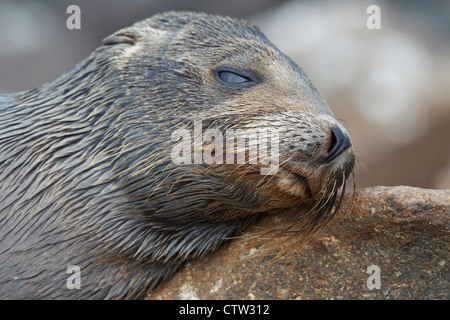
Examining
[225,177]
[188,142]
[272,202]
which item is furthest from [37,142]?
[272,202]

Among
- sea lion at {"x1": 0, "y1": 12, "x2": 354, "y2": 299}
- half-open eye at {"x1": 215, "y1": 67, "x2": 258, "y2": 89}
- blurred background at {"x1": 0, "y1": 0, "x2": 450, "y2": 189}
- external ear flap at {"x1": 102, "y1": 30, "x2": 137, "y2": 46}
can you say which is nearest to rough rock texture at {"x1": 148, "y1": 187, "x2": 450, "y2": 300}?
sea lion at {"x1": 0, "y1": 12, "x2": 354, "y2": 299}

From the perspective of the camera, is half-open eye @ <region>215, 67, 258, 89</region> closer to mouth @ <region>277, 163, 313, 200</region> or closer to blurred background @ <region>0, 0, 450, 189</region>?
mouth @ <region>277, 163, 313, 200</region>

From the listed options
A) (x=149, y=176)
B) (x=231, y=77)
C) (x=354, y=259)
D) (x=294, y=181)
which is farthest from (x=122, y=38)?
(x=354, y=259)

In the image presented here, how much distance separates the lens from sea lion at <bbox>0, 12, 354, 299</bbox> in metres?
2.95

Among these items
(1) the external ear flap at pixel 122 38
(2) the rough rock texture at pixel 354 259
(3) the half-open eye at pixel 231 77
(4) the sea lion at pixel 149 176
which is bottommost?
(2) the rough rock texture at pixel 354 259

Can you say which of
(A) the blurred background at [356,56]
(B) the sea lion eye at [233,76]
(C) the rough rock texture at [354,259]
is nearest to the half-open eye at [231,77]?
(B) the sea lion eye at [233,76]

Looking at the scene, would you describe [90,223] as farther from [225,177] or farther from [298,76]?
[298,76]

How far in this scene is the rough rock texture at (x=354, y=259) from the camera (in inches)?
119

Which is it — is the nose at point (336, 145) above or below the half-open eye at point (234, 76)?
below

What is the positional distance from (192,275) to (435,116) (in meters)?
4.58

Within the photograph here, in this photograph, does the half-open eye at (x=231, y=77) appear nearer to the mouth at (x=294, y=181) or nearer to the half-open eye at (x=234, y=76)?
the half-open eye at (x=234, y=76)

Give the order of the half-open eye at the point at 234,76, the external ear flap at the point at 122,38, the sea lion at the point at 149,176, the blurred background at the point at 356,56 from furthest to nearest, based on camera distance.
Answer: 1. the blurred background at the point at 356,56
2. the external ear flap at the point at 122,38
3. the half-open eye at the point at 234,76
4. the sea lion at the point at 149,176

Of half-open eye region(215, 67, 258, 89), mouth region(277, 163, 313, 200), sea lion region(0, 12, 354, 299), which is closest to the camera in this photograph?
mouth region(277, 163, 313, 200)

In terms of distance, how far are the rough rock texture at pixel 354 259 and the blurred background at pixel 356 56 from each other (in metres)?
2.86
